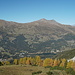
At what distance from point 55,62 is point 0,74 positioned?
5190 inches

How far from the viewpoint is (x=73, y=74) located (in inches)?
2404

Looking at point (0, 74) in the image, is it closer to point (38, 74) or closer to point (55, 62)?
point (38, 74)

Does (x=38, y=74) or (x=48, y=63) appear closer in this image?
(x=38, y=74)

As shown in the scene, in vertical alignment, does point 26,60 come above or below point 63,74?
below

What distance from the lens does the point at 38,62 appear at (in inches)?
7603

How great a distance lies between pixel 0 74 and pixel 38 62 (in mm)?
144299

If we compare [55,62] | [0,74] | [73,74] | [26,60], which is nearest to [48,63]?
[55,62]

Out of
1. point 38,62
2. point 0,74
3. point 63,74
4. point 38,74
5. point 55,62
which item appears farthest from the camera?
point 38,62

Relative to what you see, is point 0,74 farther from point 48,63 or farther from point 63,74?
point 48,63

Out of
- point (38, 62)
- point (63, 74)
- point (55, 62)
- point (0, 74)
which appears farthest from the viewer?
point (38, 62)

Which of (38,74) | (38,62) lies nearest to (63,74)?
(38,74)

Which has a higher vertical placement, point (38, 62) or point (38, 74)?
point (38, 74)

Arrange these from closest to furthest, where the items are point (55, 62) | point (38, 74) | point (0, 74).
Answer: point (0, 74) < point (38, 74) < point (55, 62)

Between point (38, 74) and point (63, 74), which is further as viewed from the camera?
point (63, 74)
